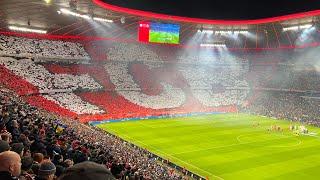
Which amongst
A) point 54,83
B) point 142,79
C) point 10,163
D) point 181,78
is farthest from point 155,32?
point 10,163

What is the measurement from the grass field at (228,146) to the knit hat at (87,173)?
25.0 m

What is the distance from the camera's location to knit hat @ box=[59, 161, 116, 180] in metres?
2.35

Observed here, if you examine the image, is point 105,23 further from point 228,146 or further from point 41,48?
point 228,146

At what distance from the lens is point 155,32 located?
52.8 meters

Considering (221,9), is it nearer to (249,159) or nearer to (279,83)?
(279,83)

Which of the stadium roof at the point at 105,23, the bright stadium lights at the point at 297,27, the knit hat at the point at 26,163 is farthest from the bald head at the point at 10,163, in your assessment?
the bright stadium lights at the point at 297,27

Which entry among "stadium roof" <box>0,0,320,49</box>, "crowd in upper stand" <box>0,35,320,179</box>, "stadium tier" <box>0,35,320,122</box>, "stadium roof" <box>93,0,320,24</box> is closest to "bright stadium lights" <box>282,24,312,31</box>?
"stadium roof" <box>0,0,320,49</box>

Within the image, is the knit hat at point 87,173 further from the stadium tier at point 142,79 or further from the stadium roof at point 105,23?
the stadium tier at point 142,79

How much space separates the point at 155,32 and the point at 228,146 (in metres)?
23.3

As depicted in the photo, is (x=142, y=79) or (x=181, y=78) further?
(x=181, y=78)

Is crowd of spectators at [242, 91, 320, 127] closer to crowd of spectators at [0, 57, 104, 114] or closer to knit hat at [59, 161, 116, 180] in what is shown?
crowd of spectators at [0, 57, 104, 114]

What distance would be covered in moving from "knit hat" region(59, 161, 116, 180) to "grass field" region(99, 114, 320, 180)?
24994 millimetres

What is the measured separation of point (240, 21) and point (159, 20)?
14917 millimetres

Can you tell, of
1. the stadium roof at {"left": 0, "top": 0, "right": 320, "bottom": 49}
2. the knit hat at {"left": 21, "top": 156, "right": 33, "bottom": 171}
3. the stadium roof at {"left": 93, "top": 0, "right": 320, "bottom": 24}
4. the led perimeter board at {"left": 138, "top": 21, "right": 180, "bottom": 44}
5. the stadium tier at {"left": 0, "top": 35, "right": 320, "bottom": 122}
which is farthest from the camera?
the stadium roof at {"left": 93, "top": 0, "right": 320, "bottom": 24}
